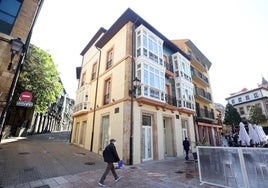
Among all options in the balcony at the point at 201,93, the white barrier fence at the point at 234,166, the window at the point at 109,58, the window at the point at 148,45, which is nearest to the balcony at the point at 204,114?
the balcony at the point at 201,93

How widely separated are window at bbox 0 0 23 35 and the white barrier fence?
11511 mm

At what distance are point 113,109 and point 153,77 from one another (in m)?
4.03

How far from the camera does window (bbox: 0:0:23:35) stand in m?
7.93

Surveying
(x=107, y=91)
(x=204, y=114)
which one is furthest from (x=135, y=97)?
(x=204, y=114)

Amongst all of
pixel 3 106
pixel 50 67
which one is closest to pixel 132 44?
pixel 3 106

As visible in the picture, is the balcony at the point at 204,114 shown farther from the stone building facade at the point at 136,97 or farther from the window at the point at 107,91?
the window at the point at 107,91

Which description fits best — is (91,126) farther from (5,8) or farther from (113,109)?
(5,8)

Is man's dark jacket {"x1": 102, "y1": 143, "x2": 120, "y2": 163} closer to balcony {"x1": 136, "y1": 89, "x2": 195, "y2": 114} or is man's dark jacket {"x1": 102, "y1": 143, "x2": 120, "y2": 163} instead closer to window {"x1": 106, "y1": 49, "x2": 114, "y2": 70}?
balcony {"x1": 136, "y1": 89, "x2": 195, "y2": 114}

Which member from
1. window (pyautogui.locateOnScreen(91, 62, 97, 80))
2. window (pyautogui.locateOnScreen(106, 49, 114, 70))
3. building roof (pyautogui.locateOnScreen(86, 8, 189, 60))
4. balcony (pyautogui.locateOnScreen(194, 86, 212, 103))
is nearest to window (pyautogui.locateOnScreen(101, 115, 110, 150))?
window (pyautogui.locateOnScreen(106, 49, 114, 70))

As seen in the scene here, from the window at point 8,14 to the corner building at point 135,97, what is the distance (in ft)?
22.2

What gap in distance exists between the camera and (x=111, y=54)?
13.8 m

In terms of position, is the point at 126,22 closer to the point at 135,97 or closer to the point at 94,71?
the point at 94,71

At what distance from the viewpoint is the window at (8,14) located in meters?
7.93

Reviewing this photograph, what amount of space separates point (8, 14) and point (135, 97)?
888 centimetres
